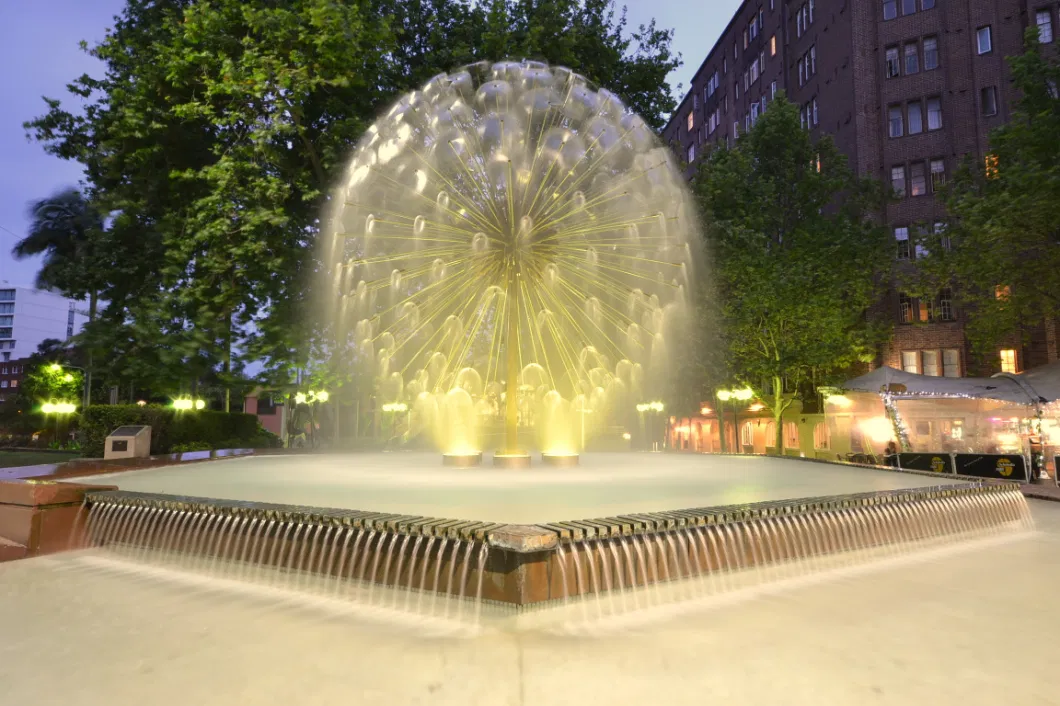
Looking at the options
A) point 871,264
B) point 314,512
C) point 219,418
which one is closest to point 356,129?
point 219,418

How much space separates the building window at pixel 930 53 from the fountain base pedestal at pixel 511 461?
3541 centimetres

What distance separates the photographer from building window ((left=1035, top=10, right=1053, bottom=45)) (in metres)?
33.8

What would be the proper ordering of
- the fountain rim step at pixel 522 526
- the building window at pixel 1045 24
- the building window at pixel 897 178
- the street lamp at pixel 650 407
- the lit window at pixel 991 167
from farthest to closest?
the street lamp at pixel 650 407 < the building window at pixel 897 178 < the building window at pixel 1045 24 < the lit window at pixel 991 167 < the fountain rim step at pixel 522 526

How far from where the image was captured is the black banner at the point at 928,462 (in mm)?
17062

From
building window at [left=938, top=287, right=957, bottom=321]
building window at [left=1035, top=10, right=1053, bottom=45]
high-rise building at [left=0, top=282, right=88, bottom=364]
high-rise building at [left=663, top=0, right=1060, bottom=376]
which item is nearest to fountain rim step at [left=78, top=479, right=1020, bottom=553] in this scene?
high-rise building at [left=663, top=0, right=1060, bottom=376]

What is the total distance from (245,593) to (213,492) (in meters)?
3.77

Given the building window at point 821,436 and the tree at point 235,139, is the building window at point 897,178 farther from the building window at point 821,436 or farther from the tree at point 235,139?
the tree at point 235,139

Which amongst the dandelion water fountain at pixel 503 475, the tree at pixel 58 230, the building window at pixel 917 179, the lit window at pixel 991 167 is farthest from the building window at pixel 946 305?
the tree at pixel 58 230

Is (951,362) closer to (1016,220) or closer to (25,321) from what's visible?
(1016,220)

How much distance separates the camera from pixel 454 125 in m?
15.0

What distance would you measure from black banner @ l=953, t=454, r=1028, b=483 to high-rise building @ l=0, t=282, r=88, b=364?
587 feet

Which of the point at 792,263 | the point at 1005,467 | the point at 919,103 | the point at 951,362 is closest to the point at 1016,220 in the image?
the point at 792,263

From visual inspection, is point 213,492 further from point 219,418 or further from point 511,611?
point 219,418

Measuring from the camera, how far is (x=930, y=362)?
35.2 metres
